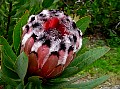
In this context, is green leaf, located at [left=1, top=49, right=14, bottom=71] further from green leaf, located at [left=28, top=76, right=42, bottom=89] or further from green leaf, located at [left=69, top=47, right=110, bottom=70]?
green leaf, located at [left=69, top=47, right=110, bottom=70]

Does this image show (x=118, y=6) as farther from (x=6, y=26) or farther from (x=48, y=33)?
(x=48, y=33)

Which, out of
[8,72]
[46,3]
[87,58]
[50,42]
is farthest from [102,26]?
[50,42]

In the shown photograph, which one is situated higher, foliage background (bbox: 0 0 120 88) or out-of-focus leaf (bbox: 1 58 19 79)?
out-of-focus leaf (bbox: 1 58 19 79)

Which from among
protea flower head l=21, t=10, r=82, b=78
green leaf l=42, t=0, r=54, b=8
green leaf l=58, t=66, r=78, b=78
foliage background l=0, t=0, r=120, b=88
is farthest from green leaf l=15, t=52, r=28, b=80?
foliage background l=0, t=0, r=120, b=88

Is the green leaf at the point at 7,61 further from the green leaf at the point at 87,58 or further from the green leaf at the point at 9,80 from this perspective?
the green leaf at the point at 87,58

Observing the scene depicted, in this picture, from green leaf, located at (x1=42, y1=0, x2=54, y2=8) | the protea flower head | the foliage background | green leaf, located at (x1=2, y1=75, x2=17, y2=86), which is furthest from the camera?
the foliage background

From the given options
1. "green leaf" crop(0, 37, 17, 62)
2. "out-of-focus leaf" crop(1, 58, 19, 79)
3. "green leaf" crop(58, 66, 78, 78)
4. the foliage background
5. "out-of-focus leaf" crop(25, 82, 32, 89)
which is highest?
"green leaf" crop(0, 37, 17, 62)
